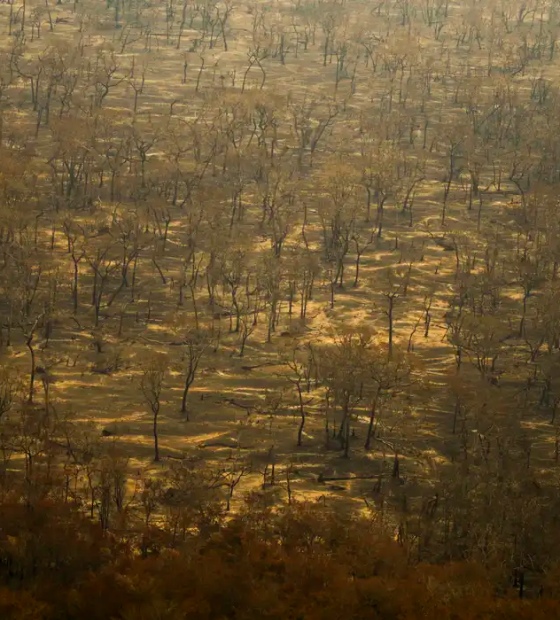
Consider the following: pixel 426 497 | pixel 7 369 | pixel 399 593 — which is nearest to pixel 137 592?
pixel 399 593

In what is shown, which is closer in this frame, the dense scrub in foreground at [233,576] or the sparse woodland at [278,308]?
the dense scrub in foreground at [233,576]

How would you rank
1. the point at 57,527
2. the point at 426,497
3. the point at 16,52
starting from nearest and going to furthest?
the point at 57,527 → the point at 426,497 → the point at 16,52

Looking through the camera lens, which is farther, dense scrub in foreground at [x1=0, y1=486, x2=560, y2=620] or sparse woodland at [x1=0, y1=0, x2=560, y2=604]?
sparse woodland at [x1=0, y1=0, x2=560, y2=604]

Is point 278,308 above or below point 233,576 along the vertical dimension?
above

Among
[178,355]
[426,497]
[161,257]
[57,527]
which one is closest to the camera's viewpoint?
[57,527]

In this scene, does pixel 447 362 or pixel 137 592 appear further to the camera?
pixel 447 362

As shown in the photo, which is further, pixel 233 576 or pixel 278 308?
pixel 278 308

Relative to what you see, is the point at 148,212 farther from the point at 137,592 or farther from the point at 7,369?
the point at 137,592

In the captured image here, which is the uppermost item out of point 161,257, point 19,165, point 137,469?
point 19,165
